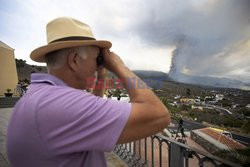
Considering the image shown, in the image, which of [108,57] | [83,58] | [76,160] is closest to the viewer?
[76,160]

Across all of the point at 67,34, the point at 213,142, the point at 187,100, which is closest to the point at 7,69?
the point at 67,34

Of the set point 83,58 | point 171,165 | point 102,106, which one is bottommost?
point 171,165

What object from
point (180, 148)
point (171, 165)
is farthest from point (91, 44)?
point (171, 165)

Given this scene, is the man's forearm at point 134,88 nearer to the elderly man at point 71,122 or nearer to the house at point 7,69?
the elderly man at point 71,122

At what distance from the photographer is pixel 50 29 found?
3.80ft

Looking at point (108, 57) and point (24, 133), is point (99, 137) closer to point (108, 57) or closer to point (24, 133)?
point (24, 133)

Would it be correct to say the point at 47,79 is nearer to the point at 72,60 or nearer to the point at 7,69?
the point at 72,60

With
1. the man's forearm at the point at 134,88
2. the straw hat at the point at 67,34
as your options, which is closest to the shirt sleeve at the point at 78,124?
the man's forearm at the point at 134,88

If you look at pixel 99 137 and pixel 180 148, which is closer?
pixel 99 137

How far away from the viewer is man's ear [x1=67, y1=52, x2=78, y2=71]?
3.45ft

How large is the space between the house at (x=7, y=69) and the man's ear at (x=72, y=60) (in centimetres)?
2404

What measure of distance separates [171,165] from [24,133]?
6.09 feet

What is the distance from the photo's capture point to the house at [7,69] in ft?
70.6

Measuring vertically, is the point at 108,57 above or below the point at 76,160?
above
